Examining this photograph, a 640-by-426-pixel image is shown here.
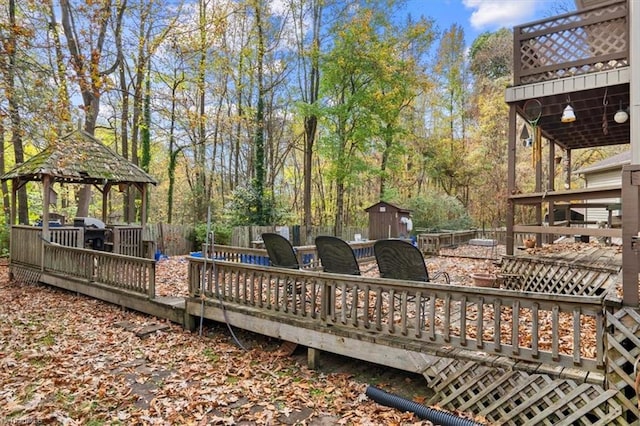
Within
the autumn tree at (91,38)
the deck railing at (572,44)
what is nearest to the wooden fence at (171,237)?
the autumn tree at (91,38)

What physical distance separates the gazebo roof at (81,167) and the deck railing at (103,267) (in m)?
1.86

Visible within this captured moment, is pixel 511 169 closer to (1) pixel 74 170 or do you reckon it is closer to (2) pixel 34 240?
(1) pixel 74 170

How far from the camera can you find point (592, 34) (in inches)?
266

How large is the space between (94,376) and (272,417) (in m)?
2.32

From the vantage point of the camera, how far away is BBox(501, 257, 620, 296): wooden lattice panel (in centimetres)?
541

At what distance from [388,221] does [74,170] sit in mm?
10420

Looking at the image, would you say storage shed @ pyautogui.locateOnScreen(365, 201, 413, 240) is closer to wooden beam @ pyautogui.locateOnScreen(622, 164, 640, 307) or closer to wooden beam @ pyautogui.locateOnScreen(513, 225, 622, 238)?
wooden beam @ pyautogui.locateOnScreen(513, 225, 622, 238)

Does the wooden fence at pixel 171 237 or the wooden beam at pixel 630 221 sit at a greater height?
the wooden beam at pixel 630 221

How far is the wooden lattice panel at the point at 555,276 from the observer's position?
5405 mm

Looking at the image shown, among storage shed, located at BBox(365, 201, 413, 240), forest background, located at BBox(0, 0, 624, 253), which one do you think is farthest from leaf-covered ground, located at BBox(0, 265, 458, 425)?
storage shed, located at BBox(365, 201, 413, 240)

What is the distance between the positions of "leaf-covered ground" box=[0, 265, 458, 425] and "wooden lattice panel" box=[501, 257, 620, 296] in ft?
10.8

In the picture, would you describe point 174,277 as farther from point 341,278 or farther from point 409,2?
point 409,2

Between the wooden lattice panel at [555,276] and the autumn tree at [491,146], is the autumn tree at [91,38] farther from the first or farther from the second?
the autumn tree at [491,146]

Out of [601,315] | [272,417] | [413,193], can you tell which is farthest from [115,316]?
[413,193]
